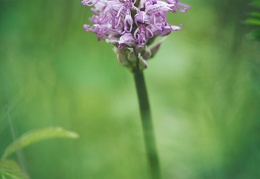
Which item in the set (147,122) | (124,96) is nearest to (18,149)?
(147,122)

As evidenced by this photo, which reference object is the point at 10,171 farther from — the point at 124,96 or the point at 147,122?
the point at 124,96

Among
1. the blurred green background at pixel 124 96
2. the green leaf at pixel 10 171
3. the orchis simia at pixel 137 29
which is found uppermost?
the orchis simia at pixel 137 29

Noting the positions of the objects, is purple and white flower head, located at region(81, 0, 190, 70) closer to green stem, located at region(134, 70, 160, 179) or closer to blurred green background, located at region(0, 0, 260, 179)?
green stem, located at region(134, 70, 160, 179)

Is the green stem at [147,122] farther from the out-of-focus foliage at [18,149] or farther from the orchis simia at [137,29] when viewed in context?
the out-of-focus foliage at [18,149]

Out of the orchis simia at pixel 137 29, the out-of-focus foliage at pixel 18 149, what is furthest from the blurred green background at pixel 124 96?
the orchis simia at pixel 137 29

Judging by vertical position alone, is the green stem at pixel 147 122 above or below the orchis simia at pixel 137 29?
below

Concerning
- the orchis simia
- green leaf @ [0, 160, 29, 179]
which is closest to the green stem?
the orchis simia

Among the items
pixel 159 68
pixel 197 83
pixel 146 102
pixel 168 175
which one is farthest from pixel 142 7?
pixel 159 68

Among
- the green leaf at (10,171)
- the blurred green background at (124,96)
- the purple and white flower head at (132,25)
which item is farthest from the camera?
the blurred green background at (124,96)
